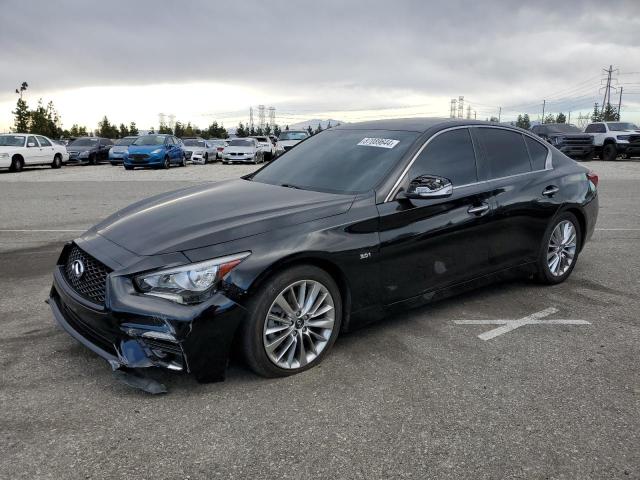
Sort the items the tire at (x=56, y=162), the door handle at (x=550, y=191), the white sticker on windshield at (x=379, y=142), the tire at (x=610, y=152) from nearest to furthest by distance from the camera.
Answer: the white sticker on windshield at (x=379, y=142), the door handle at (x=550, y=191), the tire at (x=56, y=162), the tire at (x=610, y=152)

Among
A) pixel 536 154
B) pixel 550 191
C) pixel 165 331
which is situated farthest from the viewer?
pixel 536 154

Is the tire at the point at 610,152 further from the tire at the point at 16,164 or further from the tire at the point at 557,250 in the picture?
the tire at the point at 16,164

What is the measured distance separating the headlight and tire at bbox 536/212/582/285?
3334 mm

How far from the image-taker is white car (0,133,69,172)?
24.9 metres

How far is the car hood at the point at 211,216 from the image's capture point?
3508 millimetres

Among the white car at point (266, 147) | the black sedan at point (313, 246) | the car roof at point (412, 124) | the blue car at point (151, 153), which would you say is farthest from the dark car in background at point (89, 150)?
the car roof at point (412, 124)

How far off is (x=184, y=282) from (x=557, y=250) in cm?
378

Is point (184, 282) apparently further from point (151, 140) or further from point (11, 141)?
point (11, 141)

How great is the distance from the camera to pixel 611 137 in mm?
29953

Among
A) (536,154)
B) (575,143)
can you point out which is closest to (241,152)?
(575,143)

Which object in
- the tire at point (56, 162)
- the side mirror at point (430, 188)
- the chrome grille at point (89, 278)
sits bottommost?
the tire at point (56, 162)

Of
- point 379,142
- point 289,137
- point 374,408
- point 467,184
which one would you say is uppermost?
point 289,137

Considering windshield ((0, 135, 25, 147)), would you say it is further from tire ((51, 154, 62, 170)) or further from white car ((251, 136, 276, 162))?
white car ((251, 136, 276, 162))

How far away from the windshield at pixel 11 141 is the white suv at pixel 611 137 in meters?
27.1
